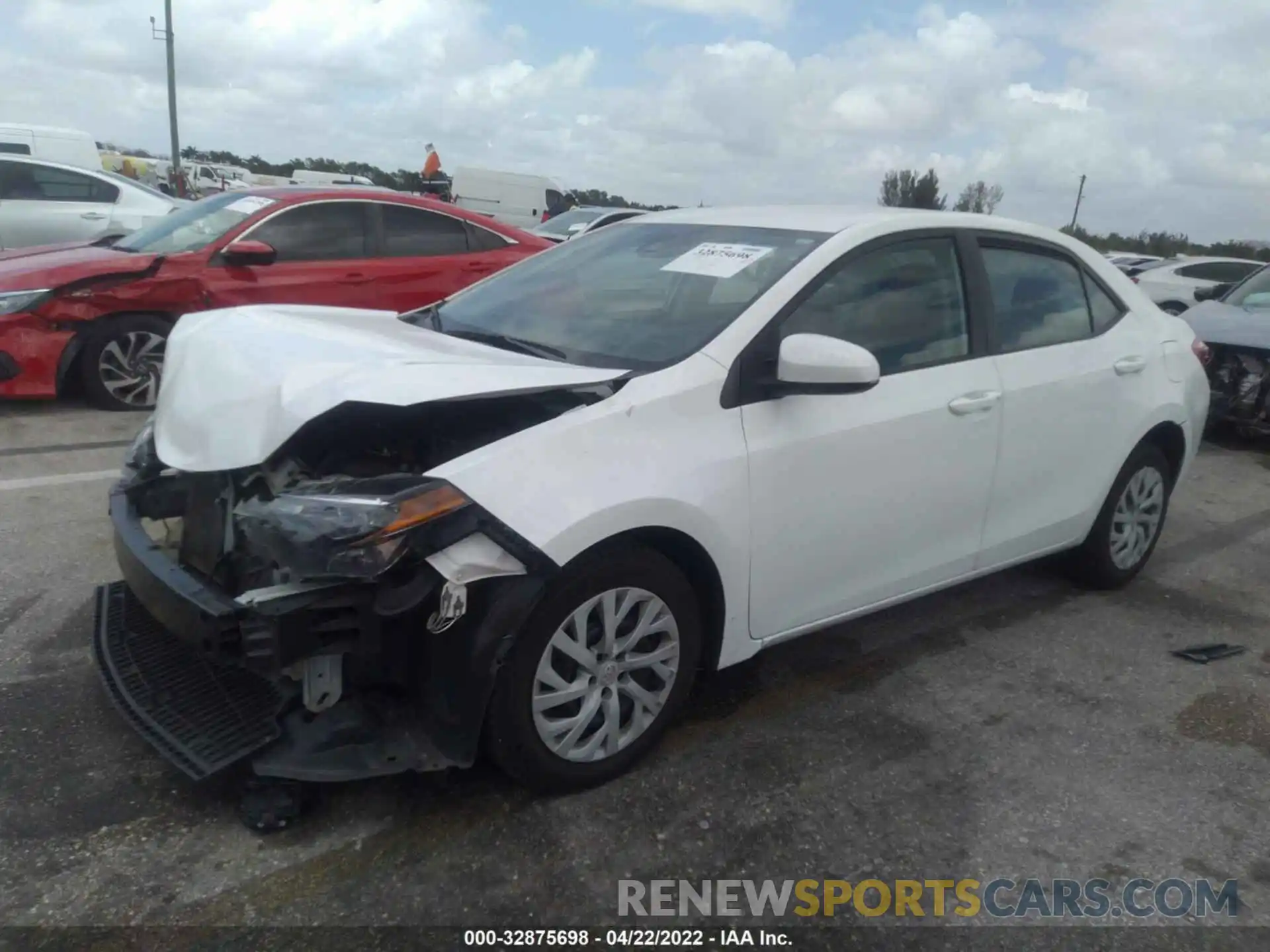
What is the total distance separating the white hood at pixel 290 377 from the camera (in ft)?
8.46

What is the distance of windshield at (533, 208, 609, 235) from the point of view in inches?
595

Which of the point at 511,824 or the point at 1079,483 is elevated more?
the point at 1079,483

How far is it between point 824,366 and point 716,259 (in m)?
0.74

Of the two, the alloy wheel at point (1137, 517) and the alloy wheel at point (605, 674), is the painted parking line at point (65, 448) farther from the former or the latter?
the alloy wheel at point (1137, 517)

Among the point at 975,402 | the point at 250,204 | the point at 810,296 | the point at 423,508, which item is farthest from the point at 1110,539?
the point at 250,204

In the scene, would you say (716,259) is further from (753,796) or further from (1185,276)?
(1185,276)

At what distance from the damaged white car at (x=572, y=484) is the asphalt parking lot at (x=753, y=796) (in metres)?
0.24

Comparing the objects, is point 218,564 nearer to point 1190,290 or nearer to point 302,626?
point 302,626

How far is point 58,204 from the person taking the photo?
10.9m

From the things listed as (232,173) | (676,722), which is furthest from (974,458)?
(232,173)

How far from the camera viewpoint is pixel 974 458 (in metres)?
3.60

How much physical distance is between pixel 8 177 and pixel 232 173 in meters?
27.0

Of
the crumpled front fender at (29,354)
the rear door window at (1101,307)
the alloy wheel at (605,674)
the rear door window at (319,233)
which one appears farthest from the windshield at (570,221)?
the alloy wheel at (605,674)

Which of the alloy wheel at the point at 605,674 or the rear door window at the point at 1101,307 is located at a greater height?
the rear door window at the point at 1101,307
